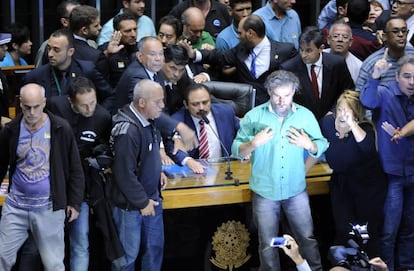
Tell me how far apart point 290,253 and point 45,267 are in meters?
1.77

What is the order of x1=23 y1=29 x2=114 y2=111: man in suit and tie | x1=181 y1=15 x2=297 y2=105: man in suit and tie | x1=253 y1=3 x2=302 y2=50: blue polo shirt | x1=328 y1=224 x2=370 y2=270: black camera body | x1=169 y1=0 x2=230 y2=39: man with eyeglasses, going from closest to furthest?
x1=328 y1=224 x2=370 y2=270: black camera body < x1=23 y1=29 x2=114 y2=111: man in suit and tie < x1=181 y1=15 x2=297 y2=105: man in suit and tie < x1=253 y1=3 x2=302 y2=50: blue polo shirt < x1=169 y1=0 x2=230 y2=39: man with eyeglasses

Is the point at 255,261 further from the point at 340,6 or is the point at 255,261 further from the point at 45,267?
the point at 340,6

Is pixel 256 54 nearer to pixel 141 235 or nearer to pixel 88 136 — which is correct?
pixel 88 136

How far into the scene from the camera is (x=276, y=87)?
7.50 metres

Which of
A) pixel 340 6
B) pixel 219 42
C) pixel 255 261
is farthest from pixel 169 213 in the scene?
pixel 340 6

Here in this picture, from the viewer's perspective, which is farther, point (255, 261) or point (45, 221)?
point (255, 261)

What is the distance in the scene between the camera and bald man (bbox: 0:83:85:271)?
716 centimetres

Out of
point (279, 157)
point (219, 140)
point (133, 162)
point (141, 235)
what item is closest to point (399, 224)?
point (279, 157)

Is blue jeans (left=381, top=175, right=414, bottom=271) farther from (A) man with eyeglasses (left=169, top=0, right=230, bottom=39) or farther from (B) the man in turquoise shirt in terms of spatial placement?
(A) man with eyeglasses (left=169, top=0, right=230, bottom=39)

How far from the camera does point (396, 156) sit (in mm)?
7746

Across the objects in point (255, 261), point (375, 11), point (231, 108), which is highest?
point (375, 11)

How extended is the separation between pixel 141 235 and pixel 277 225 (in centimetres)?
93

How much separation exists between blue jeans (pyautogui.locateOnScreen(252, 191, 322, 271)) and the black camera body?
1.42 ft

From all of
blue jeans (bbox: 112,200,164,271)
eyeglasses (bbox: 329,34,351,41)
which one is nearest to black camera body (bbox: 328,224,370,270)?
blue jeans (bbox: 112,200,164,271)
